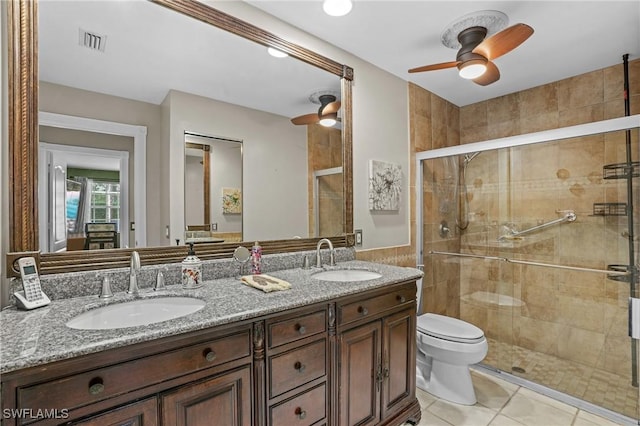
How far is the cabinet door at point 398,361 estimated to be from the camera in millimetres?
1624

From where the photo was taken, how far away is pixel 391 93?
8.46ft

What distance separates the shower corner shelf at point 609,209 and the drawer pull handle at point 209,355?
8.86 feet

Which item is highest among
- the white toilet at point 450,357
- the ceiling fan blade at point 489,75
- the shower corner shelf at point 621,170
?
the ceiling fan blade at point 489,75

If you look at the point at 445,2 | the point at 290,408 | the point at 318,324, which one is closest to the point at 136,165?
the point at 318,324

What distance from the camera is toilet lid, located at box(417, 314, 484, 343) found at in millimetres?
2021

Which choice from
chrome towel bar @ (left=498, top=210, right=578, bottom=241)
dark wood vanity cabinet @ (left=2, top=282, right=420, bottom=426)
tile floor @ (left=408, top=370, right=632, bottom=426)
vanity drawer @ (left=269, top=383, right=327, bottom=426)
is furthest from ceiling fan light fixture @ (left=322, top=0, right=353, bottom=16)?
tile floor @ (left=408, top=370, right=632, bottom=426)

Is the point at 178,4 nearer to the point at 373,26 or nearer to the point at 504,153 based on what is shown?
the point at 373,26

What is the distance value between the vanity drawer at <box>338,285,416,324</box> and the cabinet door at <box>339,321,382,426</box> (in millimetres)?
61

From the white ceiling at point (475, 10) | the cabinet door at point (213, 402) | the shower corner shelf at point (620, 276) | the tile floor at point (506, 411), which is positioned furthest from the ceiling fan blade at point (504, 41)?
the tile floor at point (506, 411)

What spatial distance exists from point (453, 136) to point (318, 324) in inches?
109

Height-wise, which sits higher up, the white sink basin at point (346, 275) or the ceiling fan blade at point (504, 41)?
the ceiling fan blade at point (504, 41)

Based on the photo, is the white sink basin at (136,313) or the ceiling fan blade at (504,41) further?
the ceiling fan blade at (504,41)

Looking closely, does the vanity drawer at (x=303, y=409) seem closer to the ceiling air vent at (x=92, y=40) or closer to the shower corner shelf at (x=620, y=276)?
the ceiling air vent at (x=92, y=40)

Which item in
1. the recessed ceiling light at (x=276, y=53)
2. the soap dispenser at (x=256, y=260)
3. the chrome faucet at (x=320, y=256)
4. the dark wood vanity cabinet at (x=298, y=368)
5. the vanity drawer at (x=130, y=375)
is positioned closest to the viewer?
the vanity drawer at (x=130, y=375)
